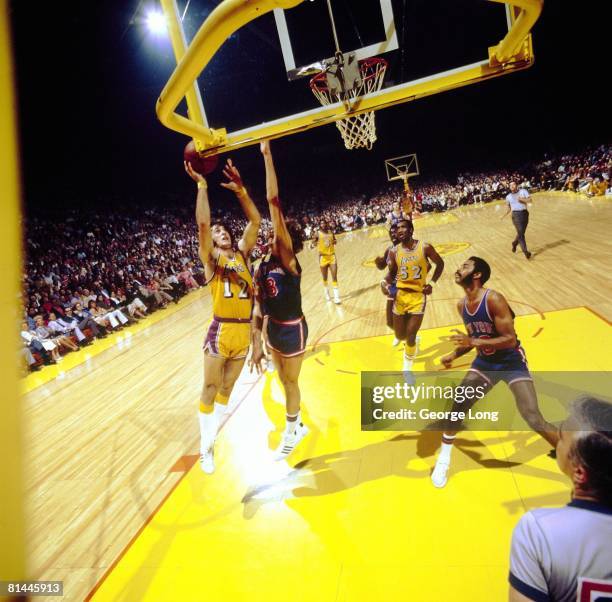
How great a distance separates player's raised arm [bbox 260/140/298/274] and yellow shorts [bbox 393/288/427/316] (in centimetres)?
151

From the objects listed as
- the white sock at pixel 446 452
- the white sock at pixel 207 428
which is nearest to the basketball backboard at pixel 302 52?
the white sock at pixel 207 428

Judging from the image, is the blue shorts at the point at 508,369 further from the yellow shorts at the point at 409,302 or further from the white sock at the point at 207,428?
the white sock at the point at 207,428

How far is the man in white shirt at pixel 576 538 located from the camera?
41.6 inches

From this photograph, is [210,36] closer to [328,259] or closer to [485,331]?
[485,331]

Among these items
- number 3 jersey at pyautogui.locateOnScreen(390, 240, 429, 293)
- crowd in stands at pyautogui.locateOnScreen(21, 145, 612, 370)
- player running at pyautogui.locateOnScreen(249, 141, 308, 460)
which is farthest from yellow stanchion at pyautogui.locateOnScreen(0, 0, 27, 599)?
number 3 jersey at pyautogui.locateOnScreen(390, 240, 429, 293)

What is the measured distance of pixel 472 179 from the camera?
2573 centimetres

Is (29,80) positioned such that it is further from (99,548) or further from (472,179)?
(472,179)

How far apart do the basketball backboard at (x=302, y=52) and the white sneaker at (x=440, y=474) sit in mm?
2708

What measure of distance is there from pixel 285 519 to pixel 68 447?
312 centimetres

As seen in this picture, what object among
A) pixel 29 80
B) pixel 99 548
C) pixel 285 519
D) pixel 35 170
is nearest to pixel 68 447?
pixel 99 548

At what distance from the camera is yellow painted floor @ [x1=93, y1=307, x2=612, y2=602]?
2396 mm

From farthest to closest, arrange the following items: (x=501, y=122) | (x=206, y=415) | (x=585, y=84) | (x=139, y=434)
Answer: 1. (x=501, y=122)
2. (x=585, y=84)
3. (x=139, y=434)
4. (x=206, y=415)

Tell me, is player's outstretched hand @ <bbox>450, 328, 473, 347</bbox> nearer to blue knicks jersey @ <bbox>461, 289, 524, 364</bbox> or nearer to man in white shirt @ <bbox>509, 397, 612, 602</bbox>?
blue knicks jersey @ <bbox>461, 289, 524, 364</bbox>

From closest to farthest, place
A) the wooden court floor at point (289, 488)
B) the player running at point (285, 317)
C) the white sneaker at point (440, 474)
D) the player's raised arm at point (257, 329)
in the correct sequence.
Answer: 1. the wooden court floor at point (289, 488)
2. the white sneaker at point (440, 474)
3. the player running at point (285, 317)
4. the player's raised arm at point (257, 329)
